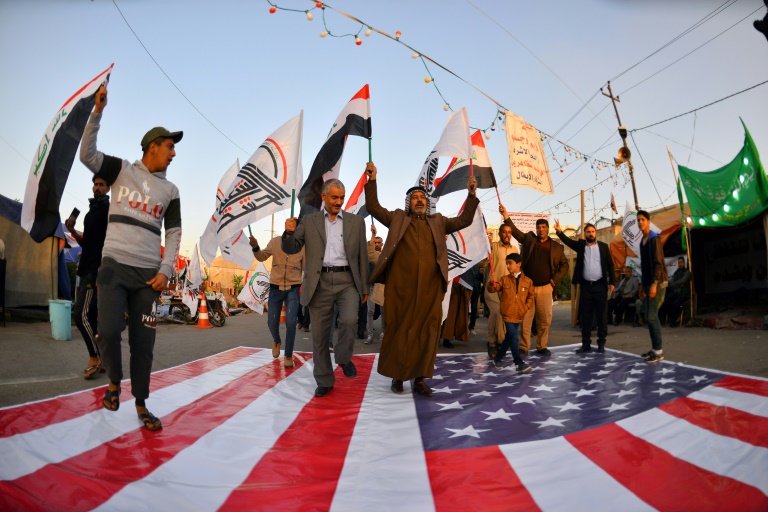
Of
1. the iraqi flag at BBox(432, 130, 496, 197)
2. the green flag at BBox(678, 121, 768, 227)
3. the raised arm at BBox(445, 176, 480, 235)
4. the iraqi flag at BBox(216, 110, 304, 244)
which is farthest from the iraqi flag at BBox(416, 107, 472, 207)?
the green flag at BBox(678, 121, 768, 227)

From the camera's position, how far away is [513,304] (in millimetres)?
5594

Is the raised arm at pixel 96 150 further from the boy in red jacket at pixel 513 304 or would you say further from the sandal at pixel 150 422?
the boy in red jacket at pixel 513 304

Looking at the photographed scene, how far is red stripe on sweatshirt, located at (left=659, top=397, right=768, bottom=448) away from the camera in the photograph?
2.62m

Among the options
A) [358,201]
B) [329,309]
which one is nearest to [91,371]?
[329,309]

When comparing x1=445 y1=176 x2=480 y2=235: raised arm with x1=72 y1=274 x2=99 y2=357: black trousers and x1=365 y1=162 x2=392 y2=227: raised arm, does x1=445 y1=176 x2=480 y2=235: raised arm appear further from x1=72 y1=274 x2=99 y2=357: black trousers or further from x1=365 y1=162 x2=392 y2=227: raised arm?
x1=72 y1=274 x2=99 y2=357: black trousers

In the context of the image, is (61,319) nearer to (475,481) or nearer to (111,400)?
(111,400)

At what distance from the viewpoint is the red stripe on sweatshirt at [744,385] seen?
361 centimetres

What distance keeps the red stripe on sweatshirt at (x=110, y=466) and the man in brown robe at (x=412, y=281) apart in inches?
57.5

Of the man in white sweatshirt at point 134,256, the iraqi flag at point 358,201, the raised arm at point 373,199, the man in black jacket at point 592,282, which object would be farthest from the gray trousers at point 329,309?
the iraqi flag at point 358,201

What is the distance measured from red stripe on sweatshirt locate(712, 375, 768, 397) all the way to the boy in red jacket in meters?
1.84

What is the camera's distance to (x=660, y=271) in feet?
19.3

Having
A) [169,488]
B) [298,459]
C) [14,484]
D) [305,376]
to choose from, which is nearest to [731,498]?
[298,459]

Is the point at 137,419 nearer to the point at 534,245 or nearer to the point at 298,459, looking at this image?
the point at 298,459

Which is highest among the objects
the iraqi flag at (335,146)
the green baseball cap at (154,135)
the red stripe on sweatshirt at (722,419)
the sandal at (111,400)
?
the iraqi flag at (335,146)
